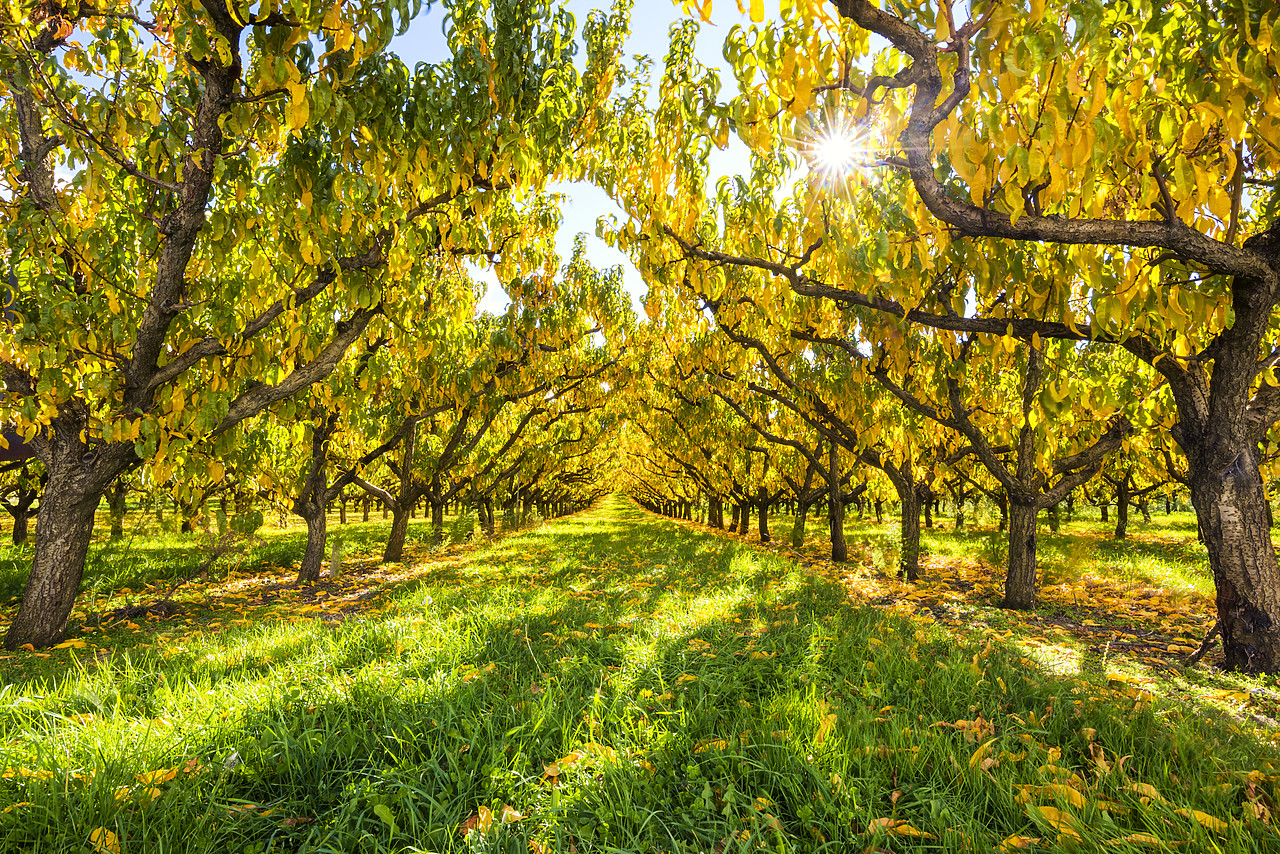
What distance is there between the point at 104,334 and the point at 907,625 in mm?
7696

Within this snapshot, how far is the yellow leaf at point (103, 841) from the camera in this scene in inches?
62.8

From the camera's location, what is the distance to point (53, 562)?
4.57 m

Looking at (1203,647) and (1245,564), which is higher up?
(1245,564)

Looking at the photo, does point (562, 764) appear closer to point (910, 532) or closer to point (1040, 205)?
point (1040, 205)

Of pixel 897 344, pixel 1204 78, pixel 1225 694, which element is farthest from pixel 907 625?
pixel 1204 78

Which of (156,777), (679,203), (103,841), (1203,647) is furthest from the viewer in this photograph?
(679,203)

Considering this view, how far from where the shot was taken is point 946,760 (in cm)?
217

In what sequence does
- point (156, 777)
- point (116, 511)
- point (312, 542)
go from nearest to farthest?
1. point (156, 777)
2. point (312, 542)
3. point (116, 511)

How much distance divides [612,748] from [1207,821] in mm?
2258

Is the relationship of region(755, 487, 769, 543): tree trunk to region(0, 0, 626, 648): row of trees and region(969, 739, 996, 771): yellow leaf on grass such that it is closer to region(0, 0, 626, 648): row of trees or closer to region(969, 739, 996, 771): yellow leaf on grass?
region(0, 0, 626, 648): row of trees

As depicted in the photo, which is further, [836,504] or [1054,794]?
[836,504]

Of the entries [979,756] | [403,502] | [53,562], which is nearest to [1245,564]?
[979,756]

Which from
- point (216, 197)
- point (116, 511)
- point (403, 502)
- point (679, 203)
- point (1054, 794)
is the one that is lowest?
point (116, 511)

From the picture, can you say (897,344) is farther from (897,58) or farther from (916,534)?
(916,534)
